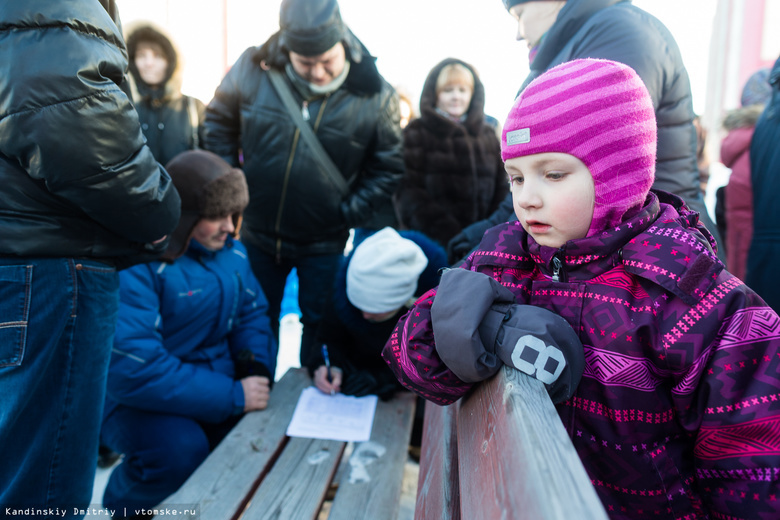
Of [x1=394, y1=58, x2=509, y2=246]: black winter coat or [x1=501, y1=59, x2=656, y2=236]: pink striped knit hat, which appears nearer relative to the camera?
[x1=501, y1=59, x2=656, y2=236]: pink striped knit hat

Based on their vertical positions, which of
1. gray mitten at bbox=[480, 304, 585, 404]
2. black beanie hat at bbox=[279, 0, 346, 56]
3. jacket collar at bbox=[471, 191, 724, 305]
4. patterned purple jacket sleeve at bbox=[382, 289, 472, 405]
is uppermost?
black beanie hat at bbox=[279, 0, 346, 56]

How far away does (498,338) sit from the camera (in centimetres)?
90

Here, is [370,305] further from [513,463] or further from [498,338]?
[513,463]

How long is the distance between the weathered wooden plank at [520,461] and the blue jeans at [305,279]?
7.04ft

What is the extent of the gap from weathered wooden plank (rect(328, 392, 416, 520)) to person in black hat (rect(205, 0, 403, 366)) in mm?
1047

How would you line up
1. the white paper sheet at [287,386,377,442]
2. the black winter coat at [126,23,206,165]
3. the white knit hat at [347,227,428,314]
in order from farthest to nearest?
the black winter coat at [126,23,206,165]
the white knit hat at [347,227,428,314]
the white paper sheet at [287,386,377,442]

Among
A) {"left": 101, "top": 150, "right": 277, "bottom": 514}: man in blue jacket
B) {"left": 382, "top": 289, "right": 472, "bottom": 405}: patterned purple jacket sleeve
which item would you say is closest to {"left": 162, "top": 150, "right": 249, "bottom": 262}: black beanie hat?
{"left": 101, "top": 150, "right": 277, "bottom": 514}: man in blue jacket

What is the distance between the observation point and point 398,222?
358cm

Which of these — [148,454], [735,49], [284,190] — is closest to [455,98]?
[284,190]

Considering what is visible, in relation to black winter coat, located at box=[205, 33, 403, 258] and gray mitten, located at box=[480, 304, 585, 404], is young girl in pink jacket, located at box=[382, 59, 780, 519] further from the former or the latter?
black winter coat, located at box=[205, 33, 403, 258]

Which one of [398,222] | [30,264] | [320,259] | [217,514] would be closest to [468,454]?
[217,514]

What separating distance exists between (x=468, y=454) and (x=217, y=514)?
33.0 inches

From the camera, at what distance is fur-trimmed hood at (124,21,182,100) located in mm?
3545

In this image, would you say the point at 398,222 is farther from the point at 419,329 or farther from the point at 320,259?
the point at 419,329
